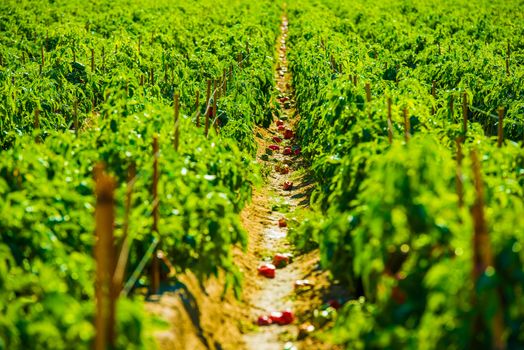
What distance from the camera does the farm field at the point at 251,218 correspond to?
4.28 m

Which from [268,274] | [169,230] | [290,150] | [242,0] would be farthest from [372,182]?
[242,0]

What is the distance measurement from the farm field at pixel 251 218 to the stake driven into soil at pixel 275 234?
25mm

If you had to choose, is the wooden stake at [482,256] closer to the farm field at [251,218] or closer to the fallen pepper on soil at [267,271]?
the farm field at [251,218]

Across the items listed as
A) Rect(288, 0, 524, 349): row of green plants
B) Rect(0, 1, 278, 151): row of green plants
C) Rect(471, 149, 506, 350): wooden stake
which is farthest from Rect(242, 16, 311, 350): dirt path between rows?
Rect(471, 149, 506, 350): wooden stake

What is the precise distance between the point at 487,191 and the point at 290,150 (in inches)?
283

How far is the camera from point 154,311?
559cm

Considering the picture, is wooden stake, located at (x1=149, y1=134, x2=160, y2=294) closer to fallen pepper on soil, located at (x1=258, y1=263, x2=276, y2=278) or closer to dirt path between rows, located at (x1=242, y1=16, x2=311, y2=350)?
dirt path between rows, located at (x1=242, y1=16, x2=311, y2=350)

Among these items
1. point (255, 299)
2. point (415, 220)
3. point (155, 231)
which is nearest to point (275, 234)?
point (255, 299)

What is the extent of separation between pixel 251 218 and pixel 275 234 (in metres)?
0.48

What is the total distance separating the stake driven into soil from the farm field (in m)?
0.02

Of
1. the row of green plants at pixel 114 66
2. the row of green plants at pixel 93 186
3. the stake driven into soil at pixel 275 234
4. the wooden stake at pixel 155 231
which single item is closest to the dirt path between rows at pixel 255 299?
the stake driven into soil at pixel 275 234

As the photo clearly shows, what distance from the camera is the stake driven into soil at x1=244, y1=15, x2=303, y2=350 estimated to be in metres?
6.73

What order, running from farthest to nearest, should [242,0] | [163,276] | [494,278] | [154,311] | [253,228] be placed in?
[242,0] → [253,228] → [163,276] → [154,311] → [494,278]

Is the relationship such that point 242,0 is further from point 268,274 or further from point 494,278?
point 494,278
